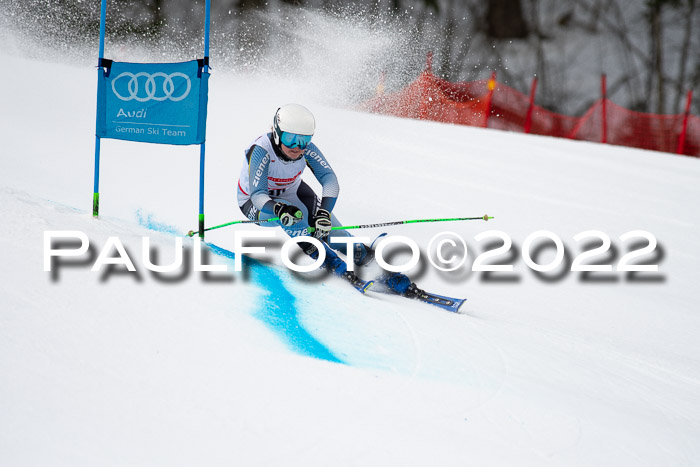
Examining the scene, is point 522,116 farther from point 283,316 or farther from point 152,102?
point 283,316

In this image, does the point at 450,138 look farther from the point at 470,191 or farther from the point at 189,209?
the point at 189,209

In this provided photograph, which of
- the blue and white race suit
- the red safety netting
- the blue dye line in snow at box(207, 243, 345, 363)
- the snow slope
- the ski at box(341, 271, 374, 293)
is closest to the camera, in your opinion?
the snow slope

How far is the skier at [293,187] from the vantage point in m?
4.26

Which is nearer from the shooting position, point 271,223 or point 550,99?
point 271,223

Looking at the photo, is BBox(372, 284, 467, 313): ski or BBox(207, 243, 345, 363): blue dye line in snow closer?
BBox(207, 243, 345, 363): blue dye line in snow

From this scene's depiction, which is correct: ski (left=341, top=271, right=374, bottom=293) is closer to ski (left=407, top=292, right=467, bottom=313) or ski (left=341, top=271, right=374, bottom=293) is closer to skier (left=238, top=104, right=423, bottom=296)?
skier (left=238, top=104, right=423, bottom=296)

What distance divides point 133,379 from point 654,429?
7.50 ft

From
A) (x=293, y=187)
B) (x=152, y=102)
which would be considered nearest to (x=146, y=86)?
(x=152, y=102)

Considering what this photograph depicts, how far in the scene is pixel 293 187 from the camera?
4871mm

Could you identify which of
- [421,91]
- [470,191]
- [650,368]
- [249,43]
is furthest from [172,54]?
[650,368]

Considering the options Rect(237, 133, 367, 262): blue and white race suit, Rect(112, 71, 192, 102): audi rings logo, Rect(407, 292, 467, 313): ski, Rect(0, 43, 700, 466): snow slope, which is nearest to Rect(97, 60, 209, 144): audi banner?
Rect(112, 71, 192, 102): audi rings logo

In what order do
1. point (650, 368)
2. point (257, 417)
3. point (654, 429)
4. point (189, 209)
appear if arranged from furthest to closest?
point (189, 209) → point (650, 368) → point (654, 429) → point (257, 417)

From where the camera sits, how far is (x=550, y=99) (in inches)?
954

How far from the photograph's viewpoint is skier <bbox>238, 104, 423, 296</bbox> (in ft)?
14.0
